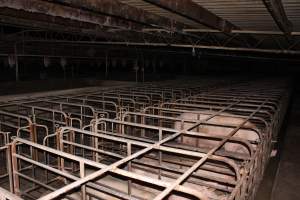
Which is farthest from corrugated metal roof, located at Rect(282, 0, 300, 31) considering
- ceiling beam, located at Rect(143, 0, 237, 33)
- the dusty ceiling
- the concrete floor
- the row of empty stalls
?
the concrete floor

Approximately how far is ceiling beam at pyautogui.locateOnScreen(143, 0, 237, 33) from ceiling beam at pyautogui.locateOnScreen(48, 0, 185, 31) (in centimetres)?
128

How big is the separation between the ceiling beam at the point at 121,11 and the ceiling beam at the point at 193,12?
4.19ft

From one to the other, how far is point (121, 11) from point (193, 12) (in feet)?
4.97

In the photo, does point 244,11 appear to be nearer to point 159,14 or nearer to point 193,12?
point 193,12

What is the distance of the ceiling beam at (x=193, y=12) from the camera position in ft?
15.3

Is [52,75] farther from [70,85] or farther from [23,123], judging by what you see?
[23,123]

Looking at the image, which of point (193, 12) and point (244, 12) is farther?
point (244, 12)

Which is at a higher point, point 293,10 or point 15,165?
point 293,10

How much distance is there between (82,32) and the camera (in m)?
9.68

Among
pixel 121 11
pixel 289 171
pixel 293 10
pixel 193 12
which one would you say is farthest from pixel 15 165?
pixel 289 171

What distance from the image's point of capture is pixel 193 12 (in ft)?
18.7

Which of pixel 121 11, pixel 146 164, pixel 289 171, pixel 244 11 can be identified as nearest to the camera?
pixel 146 164

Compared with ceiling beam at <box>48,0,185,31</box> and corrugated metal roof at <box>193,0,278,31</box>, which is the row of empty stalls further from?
corrugated metal roof at <box>193,0,278,31</box>

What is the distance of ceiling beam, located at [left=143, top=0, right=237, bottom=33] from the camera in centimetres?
468
